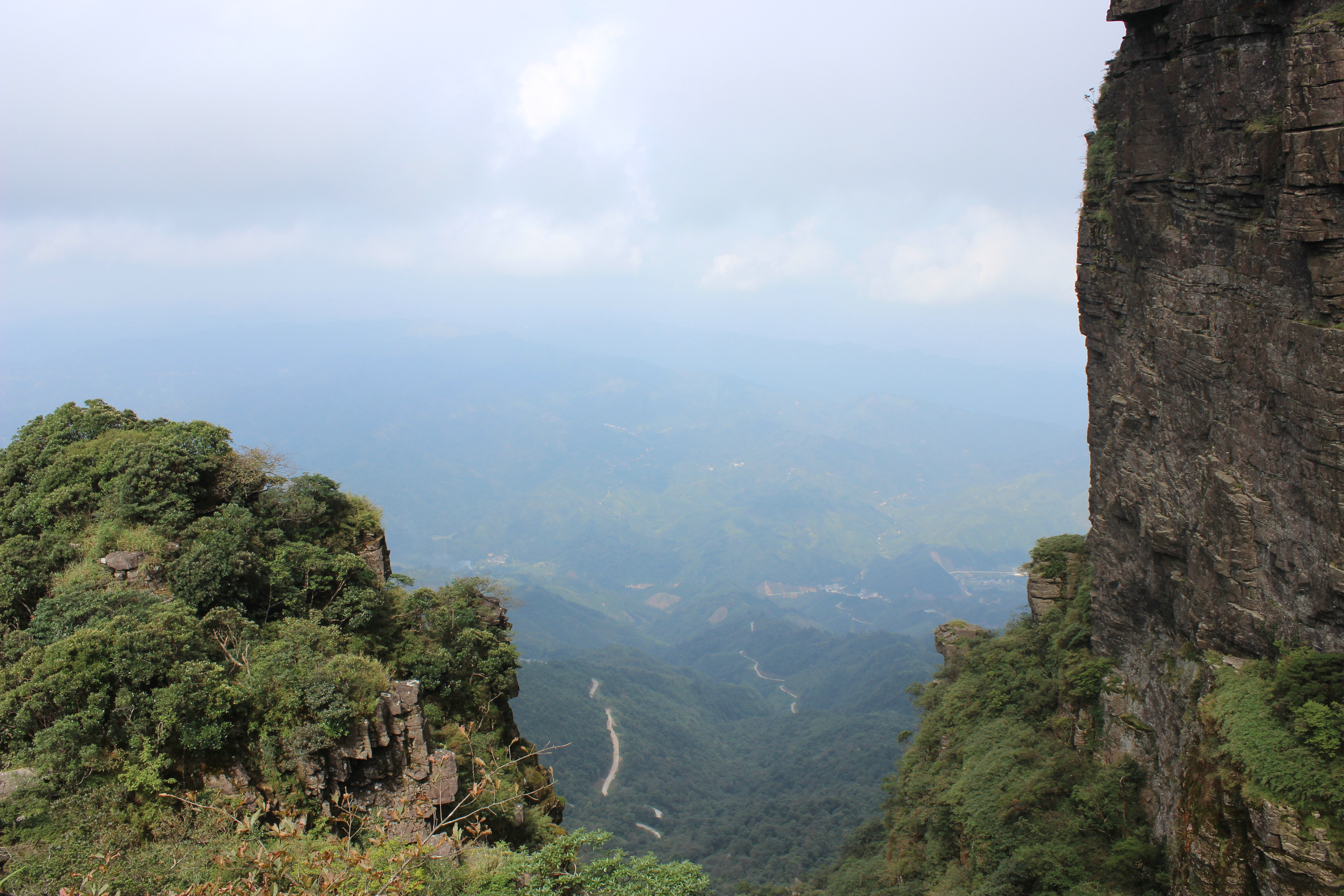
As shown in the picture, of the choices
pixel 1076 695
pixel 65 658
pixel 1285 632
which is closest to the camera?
pixel 65 658

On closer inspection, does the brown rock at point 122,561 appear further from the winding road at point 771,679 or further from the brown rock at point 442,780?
the winding road at point 771,679

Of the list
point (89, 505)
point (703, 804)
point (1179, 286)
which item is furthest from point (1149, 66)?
point (703, 804)

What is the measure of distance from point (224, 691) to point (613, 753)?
89.2m

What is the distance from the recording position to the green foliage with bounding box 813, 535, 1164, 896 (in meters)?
22.8

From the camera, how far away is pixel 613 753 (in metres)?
97.2

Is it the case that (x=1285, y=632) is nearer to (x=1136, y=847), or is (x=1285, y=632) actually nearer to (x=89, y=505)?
(x=1136, y=847)

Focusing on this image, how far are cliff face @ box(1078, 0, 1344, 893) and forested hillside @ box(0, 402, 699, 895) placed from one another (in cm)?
1366

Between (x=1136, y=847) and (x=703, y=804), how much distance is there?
75628 mm

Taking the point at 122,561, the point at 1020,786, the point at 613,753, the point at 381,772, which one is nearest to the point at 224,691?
the point at 381,772

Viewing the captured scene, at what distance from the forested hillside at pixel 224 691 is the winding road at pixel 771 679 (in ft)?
391

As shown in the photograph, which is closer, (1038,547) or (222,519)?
(222,519)

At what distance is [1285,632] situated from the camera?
52.3 feet

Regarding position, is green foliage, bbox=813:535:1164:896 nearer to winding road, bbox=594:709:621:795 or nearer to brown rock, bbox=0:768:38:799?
brown rock, bbox=0:768:38:799

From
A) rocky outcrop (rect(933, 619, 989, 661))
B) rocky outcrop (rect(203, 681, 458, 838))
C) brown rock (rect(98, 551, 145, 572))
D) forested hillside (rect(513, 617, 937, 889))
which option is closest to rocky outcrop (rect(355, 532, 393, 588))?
brown rock (rect(98, 551, 145, 572))
